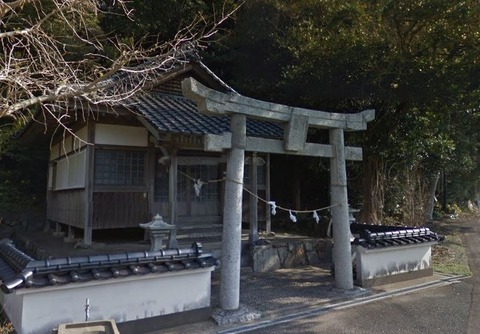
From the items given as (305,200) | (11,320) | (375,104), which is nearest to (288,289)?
(11,320)

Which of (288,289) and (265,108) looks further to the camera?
(288,289)

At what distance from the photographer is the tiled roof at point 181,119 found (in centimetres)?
805

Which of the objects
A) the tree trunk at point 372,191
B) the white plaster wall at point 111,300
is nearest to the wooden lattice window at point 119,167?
the white plaster wall at point 111,300

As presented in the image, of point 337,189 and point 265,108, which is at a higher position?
point 265,108

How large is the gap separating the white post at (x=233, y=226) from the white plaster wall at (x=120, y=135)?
178 inches

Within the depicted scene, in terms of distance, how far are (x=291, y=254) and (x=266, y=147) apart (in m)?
4.21

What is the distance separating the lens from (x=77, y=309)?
4562 mm

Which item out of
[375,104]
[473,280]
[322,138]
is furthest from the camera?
[322,138]

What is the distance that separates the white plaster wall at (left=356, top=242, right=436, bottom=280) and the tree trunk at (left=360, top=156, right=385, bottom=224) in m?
4.59

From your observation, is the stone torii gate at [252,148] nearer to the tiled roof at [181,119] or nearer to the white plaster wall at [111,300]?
the white plaster wall at [111,300]

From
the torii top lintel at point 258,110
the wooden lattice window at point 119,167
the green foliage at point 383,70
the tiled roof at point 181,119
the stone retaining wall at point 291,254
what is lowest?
the stone retaining wall at point 291,254

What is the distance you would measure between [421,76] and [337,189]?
201 inches

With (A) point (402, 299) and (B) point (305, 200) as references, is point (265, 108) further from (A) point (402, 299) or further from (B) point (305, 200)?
(B) point (305, 200)

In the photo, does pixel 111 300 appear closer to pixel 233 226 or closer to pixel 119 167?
pixel 233 226
